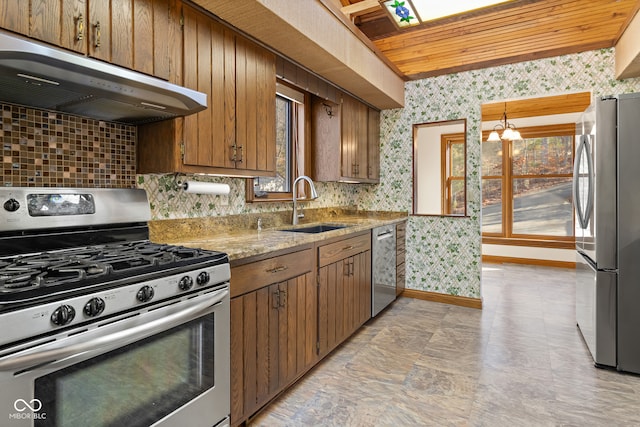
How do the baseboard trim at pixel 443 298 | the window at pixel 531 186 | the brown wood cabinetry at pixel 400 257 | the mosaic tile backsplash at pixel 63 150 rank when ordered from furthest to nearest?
the window at pixel 531 186 → the brown wood cabinetry at pixel 400 257 → the baseboard trim at pixel 443 298 → the mosaic tile backsplash at pixel 63 150

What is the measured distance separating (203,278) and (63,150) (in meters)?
0.95

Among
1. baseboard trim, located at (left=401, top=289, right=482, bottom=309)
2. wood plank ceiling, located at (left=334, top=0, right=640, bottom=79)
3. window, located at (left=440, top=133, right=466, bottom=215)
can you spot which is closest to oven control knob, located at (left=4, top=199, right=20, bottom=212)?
wood plank ceiling, located at (left=334, top=0, right=640, bottom=79)

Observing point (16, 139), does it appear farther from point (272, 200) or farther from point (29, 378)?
point (272, 200)

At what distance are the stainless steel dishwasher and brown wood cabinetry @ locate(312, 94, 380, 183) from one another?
67 centimetres

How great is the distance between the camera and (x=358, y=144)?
3828mm

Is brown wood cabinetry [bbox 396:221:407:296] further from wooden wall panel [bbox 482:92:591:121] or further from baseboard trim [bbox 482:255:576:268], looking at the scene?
baseboard trim [bbox 482:255:576:268]

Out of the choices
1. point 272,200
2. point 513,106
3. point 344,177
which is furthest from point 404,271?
point 513,106

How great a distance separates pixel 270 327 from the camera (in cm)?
195

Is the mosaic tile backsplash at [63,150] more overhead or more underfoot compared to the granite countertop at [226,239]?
more overhead

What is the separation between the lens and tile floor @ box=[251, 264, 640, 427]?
1.95 m

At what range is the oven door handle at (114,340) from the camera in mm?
967

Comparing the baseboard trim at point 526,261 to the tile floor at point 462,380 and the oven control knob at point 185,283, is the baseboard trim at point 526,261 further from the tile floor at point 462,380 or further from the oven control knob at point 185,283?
the oven control knob at point 185,283

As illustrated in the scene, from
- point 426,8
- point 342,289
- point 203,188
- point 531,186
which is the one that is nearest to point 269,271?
point 203,188

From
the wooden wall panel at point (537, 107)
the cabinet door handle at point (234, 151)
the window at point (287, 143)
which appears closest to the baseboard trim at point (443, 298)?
the window at point (287, 143)
